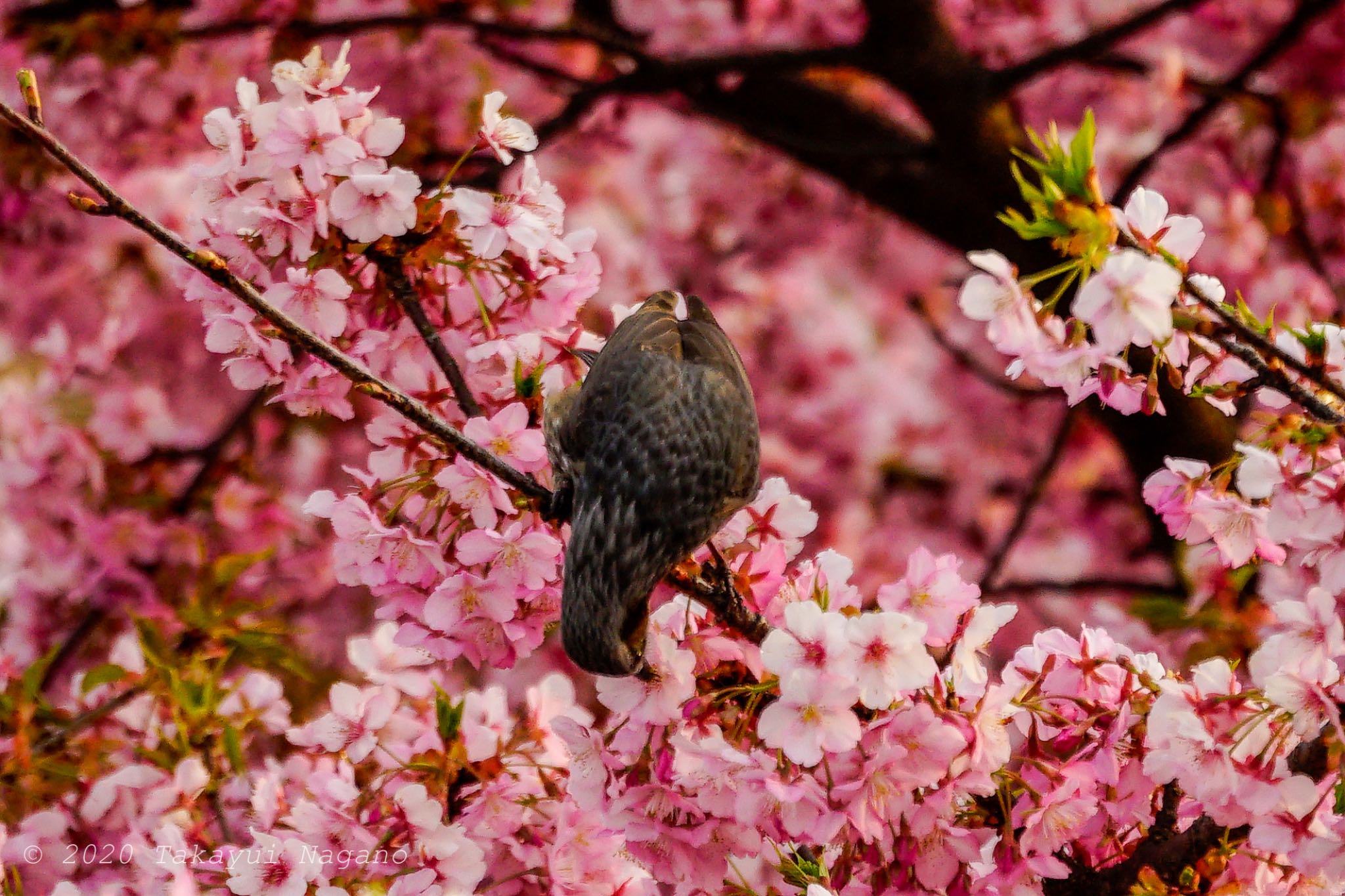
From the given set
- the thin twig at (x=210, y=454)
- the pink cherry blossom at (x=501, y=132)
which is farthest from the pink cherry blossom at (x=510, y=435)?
the thin twig at (x=210, y=454)

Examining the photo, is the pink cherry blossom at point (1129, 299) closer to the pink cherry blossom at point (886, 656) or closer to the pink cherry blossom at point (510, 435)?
the pink cherry blossom at point (886, 656)

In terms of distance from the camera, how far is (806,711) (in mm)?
1646

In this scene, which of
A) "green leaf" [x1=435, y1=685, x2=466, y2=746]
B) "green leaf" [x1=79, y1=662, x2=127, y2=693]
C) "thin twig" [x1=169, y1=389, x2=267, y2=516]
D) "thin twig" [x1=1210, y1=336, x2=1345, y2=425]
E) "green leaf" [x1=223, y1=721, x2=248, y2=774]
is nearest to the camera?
"thin twig" [x1=1210, y1=336, x2=1345, y2=425]

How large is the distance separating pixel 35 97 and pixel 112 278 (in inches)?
150

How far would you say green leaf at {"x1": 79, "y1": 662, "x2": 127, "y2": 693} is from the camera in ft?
7.88

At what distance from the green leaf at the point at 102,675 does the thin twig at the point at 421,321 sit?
1.01 meters

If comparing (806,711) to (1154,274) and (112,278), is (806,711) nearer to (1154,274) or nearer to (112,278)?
(1154,274)

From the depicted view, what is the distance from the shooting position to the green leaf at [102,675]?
2402mm

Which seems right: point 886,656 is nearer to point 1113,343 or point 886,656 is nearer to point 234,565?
point 1113,343

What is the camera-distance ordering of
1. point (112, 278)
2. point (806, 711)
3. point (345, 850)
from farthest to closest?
point (112, 278) < point (345, 850) < point (806, 711)

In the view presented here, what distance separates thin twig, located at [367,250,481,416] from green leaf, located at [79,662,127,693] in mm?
1005

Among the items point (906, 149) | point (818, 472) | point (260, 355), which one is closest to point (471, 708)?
point (260, 355)

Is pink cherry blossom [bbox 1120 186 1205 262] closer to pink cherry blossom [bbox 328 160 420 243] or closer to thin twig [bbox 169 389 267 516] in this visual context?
pink cherry blossom [bbox 328 160 420 243]

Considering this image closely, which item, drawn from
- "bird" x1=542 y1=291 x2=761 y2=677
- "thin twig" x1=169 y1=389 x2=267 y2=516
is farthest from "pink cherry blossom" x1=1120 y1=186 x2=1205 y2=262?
"thin twig" x1=169 y1=389 x2=267 y2=516
